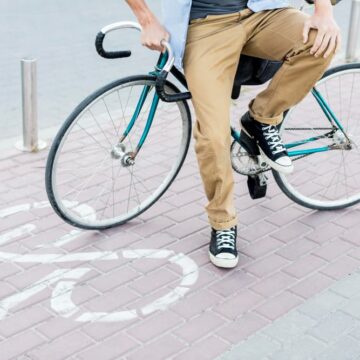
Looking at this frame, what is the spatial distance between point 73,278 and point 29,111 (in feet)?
6.56

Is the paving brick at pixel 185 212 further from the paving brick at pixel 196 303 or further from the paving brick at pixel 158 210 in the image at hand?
the paving brick at pixel 196 303

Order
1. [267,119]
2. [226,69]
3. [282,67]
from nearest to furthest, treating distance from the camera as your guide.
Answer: [226,69] < [282,67] < [267,119]

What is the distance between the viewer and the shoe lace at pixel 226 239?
4.31 m

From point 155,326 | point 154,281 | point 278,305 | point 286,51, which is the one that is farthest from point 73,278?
point 286,51

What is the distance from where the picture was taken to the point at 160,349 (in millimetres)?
3574

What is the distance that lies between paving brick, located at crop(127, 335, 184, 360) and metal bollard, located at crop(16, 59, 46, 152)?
8.32 feet

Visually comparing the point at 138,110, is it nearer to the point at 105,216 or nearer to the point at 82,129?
the point at 105,216

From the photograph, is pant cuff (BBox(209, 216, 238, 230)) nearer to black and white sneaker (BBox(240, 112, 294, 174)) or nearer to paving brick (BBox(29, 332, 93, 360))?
black and white sneaker (BBox(240, 112, 294, 174))

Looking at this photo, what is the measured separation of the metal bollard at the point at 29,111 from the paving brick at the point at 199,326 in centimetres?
243

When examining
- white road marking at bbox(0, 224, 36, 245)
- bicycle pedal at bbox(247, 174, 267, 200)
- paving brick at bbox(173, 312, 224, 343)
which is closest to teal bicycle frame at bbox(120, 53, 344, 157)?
bicycle pedal at bbox(247, 174, 267, 200)

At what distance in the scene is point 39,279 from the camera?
4121 mm

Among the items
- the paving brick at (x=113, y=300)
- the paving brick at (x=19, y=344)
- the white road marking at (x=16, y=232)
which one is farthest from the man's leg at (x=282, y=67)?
the paving brick at (x=19, y=344)

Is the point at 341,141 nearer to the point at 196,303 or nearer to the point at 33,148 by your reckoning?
the point at 196,303

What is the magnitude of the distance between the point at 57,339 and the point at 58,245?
90 cm
